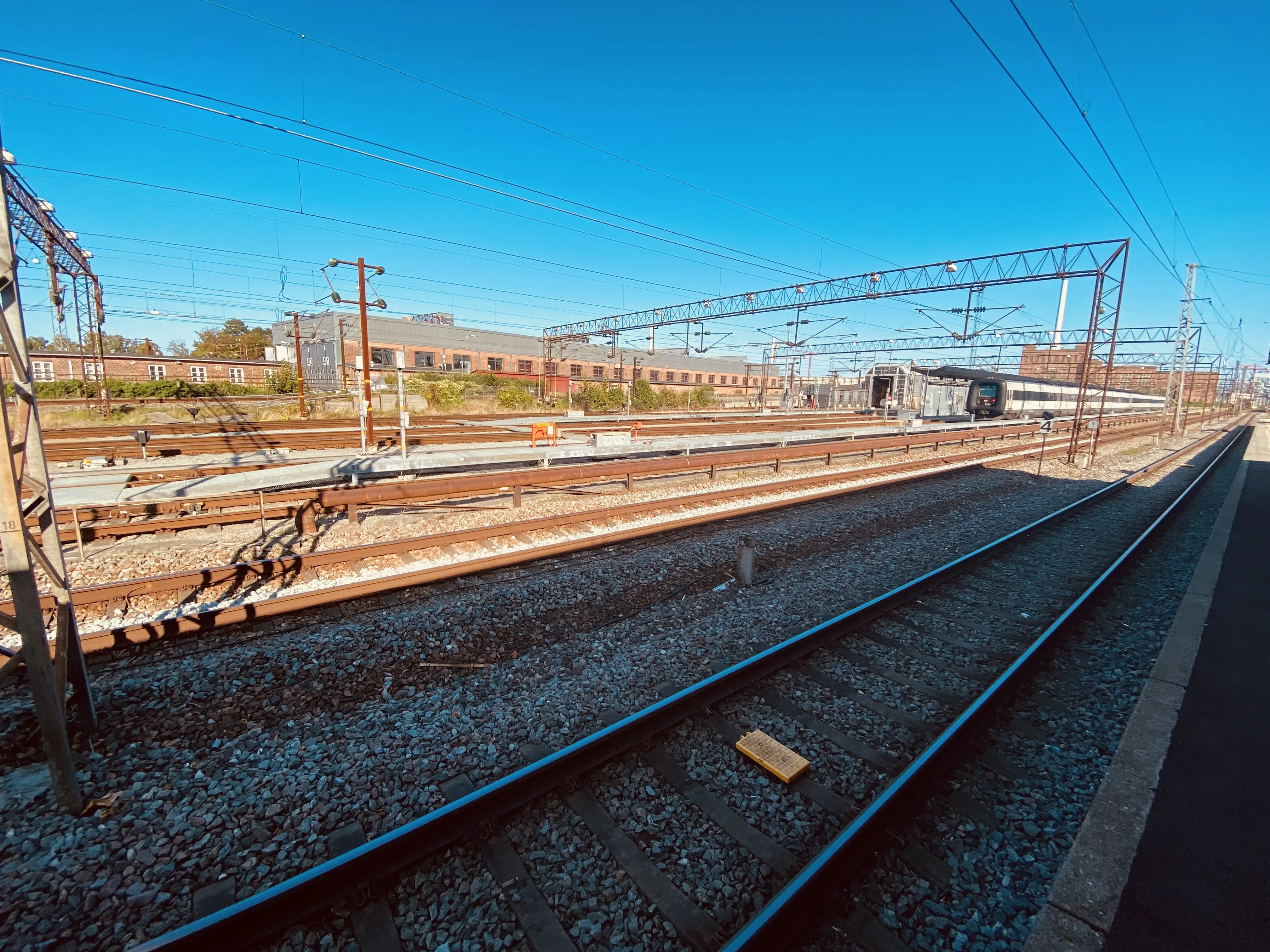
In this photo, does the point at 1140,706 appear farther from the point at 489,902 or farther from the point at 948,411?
the point at 948,411

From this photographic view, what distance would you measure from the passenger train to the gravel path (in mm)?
37142

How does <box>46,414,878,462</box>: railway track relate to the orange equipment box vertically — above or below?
below

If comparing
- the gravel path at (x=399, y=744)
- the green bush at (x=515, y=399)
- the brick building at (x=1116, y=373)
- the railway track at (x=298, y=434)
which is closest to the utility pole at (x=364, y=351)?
the railway track at (x=298, y=434)

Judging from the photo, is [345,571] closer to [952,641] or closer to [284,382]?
[952,641]

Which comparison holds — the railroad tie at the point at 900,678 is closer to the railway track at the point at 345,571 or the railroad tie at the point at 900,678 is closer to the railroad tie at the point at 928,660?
the railroad tie at the point at 928,660

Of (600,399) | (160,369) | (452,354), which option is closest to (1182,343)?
(600,399)

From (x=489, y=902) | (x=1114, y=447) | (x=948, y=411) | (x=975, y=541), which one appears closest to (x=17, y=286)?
(x=489, y=902)

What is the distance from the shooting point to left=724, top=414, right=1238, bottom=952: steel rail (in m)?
2.57

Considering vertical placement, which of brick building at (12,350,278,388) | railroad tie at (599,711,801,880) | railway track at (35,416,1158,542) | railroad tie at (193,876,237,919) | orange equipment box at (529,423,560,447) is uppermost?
brick building at (12,350,278,388)

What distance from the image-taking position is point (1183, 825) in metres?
3.34

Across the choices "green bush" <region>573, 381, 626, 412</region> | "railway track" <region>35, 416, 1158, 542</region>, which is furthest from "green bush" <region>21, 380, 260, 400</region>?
"railway track" <region>35, 416, 1158, 542</region>

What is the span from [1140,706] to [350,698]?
258 inches

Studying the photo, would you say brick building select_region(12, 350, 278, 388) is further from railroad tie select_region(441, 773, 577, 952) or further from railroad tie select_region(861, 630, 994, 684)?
railroad tie select_region(861, 630, 994, 684)

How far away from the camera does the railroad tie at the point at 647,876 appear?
269 cm
